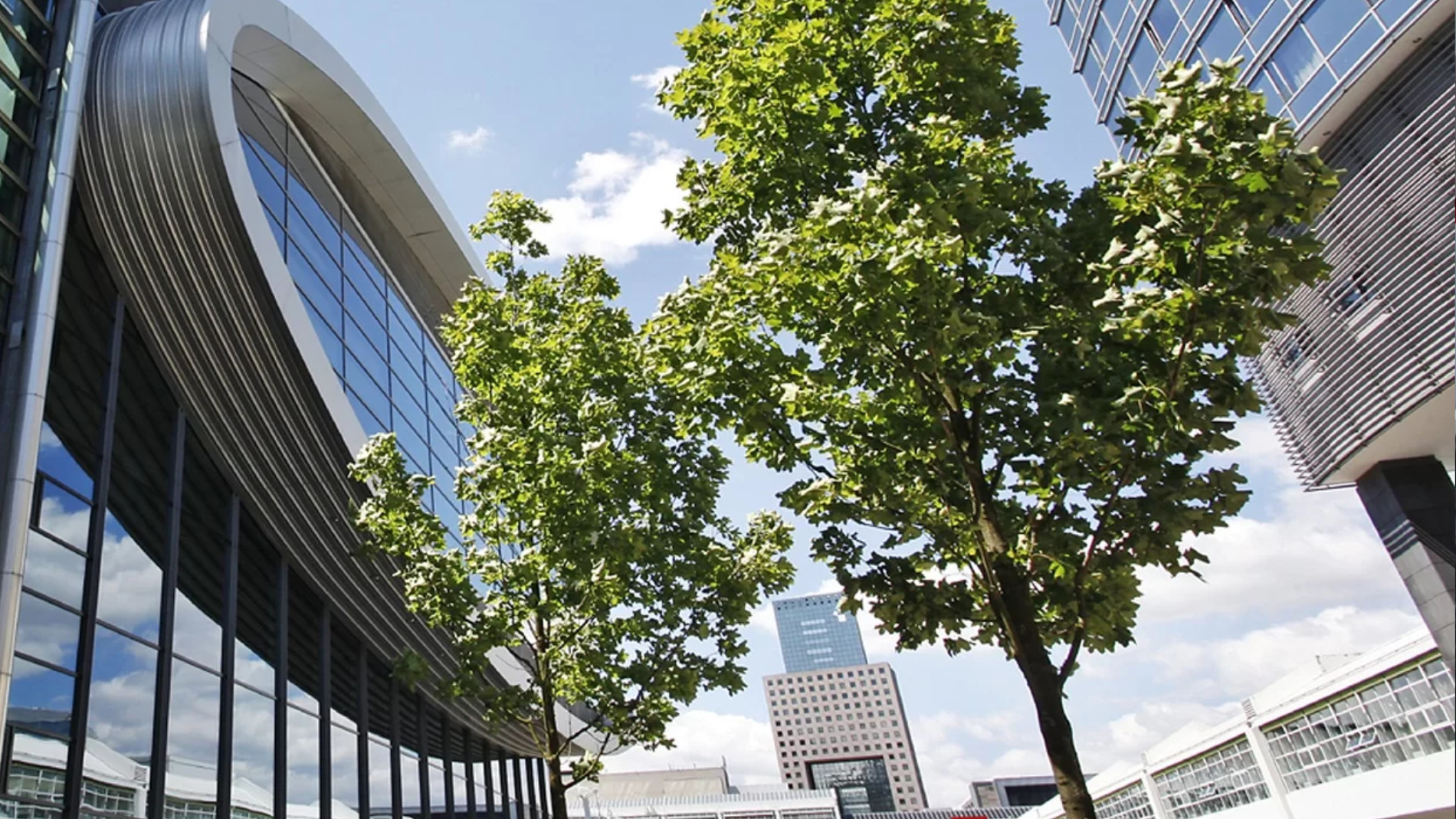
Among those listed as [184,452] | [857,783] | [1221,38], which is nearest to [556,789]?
[184,452]

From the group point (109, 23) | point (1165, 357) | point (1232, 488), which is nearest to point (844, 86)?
point (1165, 357)

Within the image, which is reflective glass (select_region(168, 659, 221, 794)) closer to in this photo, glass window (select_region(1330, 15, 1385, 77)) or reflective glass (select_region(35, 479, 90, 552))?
reflective glass (select_region(35, 479, 90, 552))

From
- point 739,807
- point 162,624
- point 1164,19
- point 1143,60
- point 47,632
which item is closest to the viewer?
point 47,632

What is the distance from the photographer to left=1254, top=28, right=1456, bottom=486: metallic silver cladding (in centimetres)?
1744

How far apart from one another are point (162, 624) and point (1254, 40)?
928 inches

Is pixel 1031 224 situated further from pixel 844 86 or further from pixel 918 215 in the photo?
pixel 844 86

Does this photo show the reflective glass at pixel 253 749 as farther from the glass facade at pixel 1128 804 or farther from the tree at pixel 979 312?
the glass facade at pixel 1128 804

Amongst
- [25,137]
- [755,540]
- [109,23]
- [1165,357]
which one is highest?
[109,23]

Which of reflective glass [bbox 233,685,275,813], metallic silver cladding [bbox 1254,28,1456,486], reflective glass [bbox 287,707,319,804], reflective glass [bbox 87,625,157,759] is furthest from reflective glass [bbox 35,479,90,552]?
metallic silver cladding [bbox 1254,28,1456,486]

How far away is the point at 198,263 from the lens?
12.7 metres

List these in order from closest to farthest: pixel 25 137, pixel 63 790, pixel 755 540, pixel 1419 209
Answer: pixel 63 790 → pixel 25 137 → pixel 755 540 → pixel 1419 209

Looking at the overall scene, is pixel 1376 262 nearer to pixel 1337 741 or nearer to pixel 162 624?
pixel 1337 741

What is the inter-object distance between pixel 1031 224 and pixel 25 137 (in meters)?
10.6

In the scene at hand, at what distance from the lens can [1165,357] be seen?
6.19 metres
